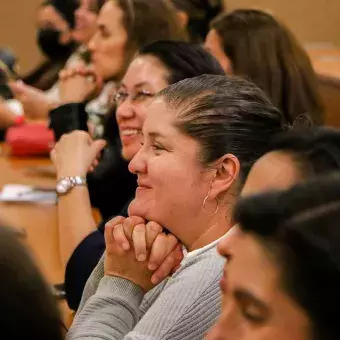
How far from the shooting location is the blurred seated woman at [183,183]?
1.08m

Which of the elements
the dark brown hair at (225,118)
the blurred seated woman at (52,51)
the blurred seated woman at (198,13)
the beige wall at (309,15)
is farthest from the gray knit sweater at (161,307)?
the beige wall at (309,15)

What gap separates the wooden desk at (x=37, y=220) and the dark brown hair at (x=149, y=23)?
20.4 inches

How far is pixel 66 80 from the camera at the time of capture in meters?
2.62

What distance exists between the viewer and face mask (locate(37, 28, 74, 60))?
12.4ft

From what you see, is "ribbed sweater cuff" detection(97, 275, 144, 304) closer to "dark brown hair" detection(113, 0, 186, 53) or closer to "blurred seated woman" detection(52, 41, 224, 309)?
"blurred seated woman" detection(52, 41, 224, 309)

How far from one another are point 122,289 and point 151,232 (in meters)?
0.10

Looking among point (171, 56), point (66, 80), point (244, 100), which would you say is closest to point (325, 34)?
point (66, 80)

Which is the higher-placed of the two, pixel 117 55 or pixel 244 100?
pixel 244 100

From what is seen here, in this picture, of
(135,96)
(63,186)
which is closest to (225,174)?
(135,96)

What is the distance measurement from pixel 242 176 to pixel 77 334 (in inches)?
13.3

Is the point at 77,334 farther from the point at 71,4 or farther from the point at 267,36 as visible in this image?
the point at 71,4

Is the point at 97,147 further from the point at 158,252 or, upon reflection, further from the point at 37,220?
the point at 158,252

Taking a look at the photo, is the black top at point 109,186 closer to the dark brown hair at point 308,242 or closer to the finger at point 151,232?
the finger at point 151,232

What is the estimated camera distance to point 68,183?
6.07 feet
